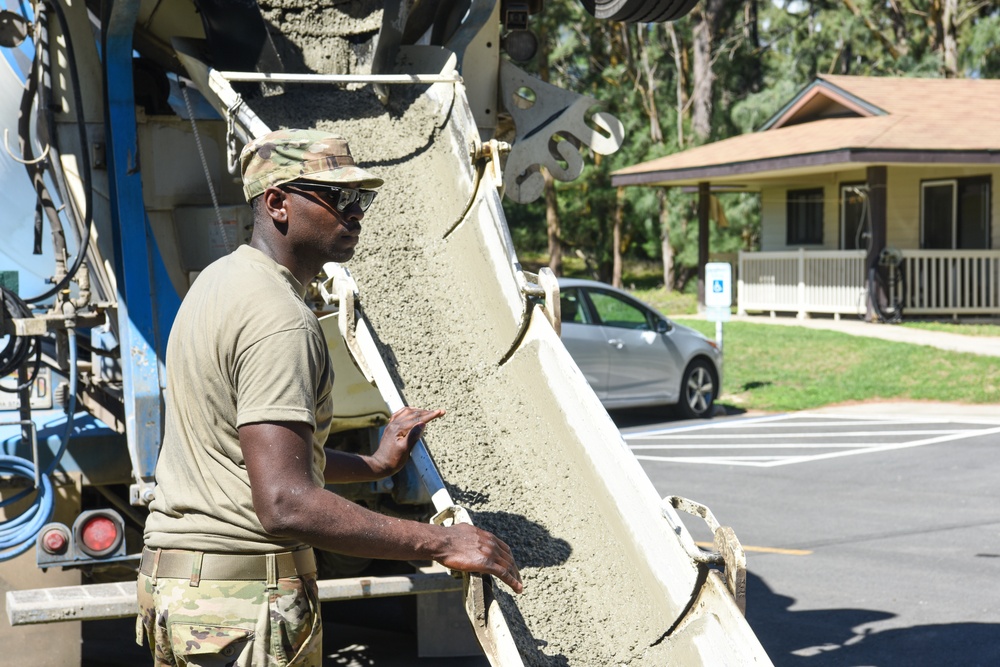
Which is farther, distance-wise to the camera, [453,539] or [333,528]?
[453,539]

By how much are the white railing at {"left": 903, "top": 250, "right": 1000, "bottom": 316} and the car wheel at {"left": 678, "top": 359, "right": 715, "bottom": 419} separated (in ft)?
31.5

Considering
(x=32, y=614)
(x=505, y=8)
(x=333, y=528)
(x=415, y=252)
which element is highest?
(x=505, y=8)

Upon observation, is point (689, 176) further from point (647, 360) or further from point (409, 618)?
point (409, 618)

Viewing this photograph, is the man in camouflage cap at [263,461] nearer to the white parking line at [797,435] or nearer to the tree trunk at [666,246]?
the white parking line at [797,435]

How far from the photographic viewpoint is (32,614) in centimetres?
444

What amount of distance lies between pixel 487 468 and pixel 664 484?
632cm

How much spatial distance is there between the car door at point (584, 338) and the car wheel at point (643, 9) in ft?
23.1

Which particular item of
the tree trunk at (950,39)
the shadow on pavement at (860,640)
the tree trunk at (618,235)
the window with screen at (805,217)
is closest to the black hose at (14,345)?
the shadow on pavement at (860,640)

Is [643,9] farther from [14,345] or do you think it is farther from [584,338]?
[584,338]

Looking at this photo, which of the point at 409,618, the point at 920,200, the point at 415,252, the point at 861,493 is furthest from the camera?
the point at 920,200

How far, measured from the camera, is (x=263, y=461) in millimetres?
2494

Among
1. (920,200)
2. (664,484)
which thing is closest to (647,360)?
(664,484)

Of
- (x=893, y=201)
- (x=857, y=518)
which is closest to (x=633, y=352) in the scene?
(x=857, y=518)

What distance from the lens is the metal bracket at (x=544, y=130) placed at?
6.84 meters
